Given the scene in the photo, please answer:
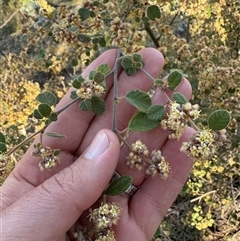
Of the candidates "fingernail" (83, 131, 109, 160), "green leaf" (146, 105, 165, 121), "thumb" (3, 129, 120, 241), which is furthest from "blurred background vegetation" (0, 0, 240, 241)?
"green leaf" (146, 105, 165, 121)

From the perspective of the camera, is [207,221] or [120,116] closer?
[120,116]

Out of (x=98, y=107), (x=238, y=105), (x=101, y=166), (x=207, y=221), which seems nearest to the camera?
(x=101, y=166)

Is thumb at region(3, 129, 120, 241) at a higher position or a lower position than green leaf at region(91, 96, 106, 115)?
lower

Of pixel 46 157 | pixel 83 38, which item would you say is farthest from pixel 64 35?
pixel 46 157

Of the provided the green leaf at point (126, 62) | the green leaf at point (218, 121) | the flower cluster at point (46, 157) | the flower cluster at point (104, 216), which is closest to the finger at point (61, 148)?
the green leaf at point (126, 62)

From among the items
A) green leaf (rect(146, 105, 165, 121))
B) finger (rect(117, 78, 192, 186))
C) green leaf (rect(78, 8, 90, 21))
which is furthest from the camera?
green leaf (rect(78, 8, 90, 21))

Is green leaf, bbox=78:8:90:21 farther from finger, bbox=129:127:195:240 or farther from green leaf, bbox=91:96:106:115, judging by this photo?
finger, bbox=129:127:195:240

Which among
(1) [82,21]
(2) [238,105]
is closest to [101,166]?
(1) [82,21]

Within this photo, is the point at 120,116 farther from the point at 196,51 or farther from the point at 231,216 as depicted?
the point at 231,216
